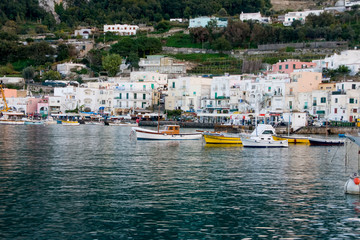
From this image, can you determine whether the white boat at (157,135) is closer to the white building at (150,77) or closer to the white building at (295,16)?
the white building at (150,77)

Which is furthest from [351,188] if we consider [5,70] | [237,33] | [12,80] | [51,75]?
[5,70]

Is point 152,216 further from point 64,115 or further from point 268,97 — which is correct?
point 64,115

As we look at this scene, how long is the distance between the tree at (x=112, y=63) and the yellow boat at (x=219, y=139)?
219ft

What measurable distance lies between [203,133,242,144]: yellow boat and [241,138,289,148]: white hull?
2.55m

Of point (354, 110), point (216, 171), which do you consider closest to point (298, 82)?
point (354, 110)

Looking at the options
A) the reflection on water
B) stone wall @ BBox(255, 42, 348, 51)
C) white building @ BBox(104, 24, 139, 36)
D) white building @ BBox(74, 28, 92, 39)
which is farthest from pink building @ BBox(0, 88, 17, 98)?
the reflection on water

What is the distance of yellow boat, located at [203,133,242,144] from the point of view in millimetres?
52688

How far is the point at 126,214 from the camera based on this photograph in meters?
21.2

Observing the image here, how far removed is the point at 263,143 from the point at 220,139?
440cm

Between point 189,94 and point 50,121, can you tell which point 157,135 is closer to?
point 189,94

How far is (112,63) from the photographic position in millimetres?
116750

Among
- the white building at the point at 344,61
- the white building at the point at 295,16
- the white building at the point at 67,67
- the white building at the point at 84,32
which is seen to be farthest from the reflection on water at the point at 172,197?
the white building at the point at 84,32

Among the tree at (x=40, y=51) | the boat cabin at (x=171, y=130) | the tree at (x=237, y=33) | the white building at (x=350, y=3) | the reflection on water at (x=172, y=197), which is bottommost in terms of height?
the reflection on water at (x=172, y=197)

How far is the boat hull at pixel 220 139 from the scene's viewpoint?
52.7 m
